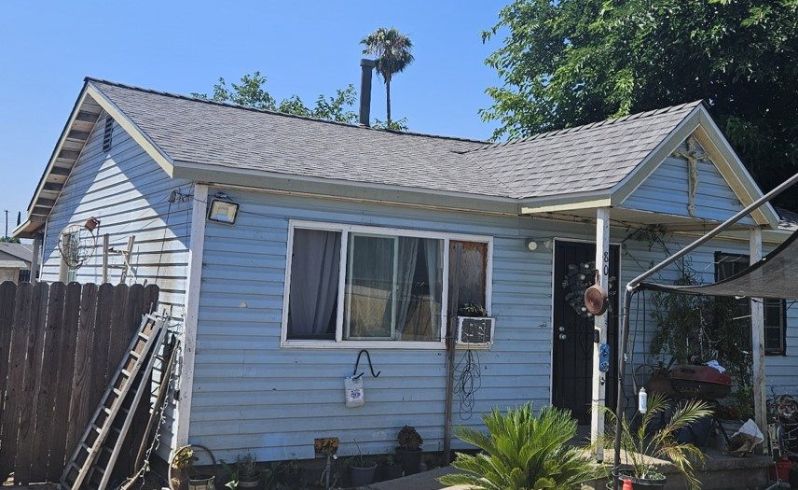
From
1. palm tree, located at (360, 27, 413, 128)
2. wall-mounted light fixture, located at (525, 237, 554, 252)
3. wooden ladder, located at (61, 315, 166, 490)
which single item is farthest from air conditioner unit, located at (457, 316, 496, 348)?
palm tree, located at (360, 27, 413, 128)

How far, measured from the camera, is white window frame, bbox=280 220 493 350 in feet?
22.1

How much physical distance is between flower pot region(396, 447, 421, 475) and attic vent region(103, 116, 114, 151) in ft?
19.3

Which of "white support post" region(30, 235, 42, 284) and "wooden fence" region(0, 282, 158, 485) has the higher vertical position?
"white support post" region(30, 235, 42, 284)

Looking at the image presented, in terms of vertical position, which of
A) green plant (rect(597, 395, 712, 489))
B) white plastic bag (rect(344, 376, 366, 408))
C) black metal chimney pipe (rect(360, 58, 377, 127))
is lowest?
green plant (rect(597, 395, 712, 489))

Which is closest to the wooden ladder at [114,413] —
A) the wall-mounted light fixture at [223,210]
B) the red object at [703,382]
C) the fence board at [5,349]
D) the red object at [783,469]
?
the fence board at [5,349]

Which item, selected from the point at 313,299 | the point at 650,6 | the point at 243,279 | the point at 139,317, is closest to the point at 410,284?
the point at 313,299

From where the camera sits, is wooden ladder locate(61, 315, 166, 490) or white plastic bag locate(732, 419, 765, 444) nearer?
wooden ladder locate(61, 315, 166, 490)

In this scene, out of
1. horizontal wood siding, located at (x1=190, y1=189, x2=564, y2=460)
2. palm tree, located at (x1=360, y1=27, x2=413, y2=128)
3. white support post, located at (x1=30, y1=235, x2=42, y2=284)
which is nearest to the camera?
horizontal wood siding, located at (x1=190, y1=189, x2=564, y2=460)

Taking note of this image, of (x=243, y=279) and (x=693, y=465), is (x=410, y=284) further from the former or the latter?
(x=693, y=465)

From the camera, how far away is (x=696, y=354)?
8.96 meters

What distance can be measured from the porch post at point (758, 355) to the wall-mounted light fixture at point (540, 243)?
7.58ft

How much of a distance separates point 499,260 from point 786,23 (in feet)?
26.5

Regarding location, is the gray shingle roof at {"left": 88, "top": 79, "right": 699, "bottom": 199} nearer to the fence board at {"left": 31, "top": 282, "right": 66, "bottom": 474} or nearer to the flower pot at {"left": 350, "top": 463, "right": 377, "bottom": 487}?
the fence board at {"left": 31, "top": 282, "right": 66, "bottom": 474}

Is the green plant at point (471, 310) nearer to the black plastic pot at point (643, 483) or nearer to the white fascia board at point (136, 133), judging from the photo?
the black plastic pot at point (643, 483)
